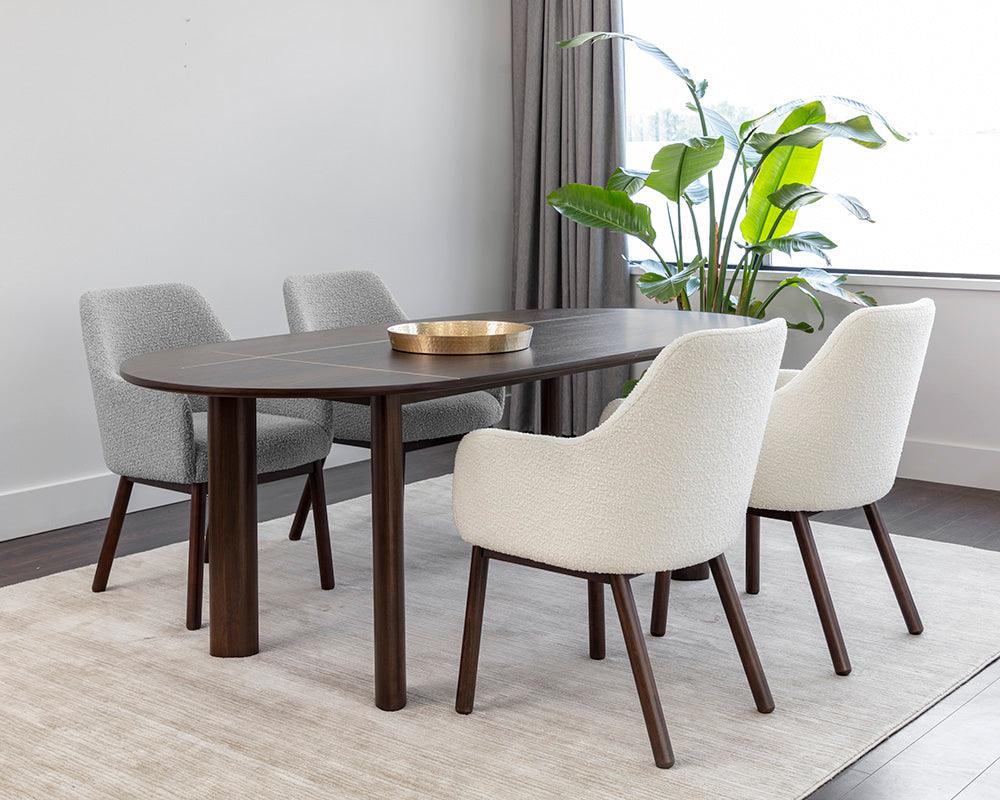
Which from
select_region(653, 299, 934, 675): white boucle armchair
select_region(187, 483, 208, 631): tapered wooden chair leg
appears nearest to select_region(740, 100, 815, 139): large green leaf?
select_region(653, 299, 934, 675): white boucle armchair

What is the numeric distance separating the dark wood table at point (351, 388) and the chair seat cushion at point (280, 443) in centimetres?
23

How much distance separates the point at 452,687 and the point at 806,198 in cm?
242

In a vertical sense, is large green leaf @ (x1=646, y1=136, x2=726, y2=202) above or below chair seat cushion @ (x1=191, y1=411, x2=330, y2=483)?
above

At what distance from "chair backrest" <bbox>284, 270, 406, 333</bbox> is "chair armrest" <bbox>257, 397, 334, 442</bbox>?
291 mm

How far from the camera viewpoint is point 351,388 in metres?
2.29

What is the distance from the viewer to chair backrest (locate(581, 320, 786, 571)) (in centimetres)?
211

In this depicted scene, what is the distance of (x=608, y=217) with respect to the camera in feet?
14.9

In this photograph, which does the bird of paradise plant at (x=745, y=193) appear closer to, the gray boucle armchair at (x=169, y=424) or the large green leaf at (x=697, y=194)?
the large green leaf at (x=697, y=194)

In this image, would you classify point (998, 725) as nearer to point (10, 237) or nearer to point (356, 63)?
point (10, 237)

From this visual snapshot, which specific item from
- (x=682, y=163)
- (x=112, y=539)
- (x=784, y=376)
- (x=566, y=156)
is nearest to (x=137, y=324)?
(x=112, y=539)

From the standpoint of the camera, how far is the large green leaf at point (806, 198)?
163 inches

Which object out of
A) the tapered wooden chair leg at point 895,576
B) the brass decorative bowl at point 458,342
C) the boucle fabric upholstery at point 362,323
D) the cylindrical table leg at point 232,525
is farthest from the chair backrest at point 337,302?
the tapered wooden chair leg at point 895,576

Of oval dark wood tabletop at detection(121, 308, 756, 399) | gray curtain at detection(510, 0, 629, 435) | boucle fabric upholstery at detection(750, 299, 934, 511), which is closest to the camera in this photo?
oval dark wood tabletop at detection(121, 308, 756, 399)

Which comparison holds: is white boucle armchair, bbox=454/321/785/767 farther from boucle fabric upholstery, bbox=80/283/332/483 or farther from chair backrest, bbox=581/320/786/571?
boucle fabric upholstery, bbox=80/283/332/483
